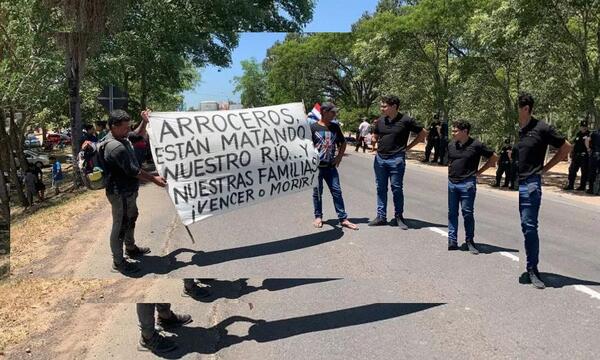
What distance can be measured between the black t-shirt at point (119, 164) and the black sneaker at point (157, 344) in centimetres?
245

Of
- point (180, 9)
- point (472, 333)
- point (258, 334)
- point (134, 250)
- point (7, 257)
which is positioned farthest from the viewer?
point (258, 334)

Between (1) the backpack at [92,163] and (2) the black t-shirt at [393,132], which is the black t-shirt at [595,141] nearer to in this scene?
(2) the black t-shirt at [393,132]

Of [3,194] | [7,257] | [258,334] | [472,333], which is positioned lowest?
[258,334]

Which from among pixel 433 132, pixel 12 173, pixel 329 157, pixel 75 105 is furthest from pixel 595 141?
pixel 75 105

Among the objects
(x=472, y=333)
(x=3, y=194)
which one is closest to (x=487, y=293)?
(x=472, y=333)

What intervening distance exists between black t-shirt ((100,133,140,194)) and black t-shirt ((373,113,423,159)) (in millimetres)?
1643

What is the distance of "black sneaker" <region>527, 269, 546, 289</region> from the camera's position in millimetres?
3836

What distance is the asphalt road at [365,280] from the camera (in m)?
3.36

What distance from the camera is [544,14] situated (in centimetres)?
415

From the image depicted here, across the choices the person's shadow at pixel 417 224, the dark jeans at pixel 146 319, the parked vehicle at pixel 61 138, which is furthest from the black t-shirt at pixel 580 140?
the parked vehicle at pixel 61 138

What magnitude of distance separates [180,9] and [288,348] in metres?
3.08

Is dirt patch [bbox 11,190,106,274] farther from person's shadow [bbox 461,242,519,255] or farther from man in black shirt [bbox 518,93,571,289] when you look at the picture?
man in black shirt [bbox 518,93,571,289]

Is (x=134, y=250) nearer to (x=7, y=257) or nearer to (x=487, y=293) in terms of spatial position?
(x=7, y=257)

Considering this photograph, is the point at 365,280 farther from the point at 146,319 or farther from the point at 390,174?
the point at 146,319
